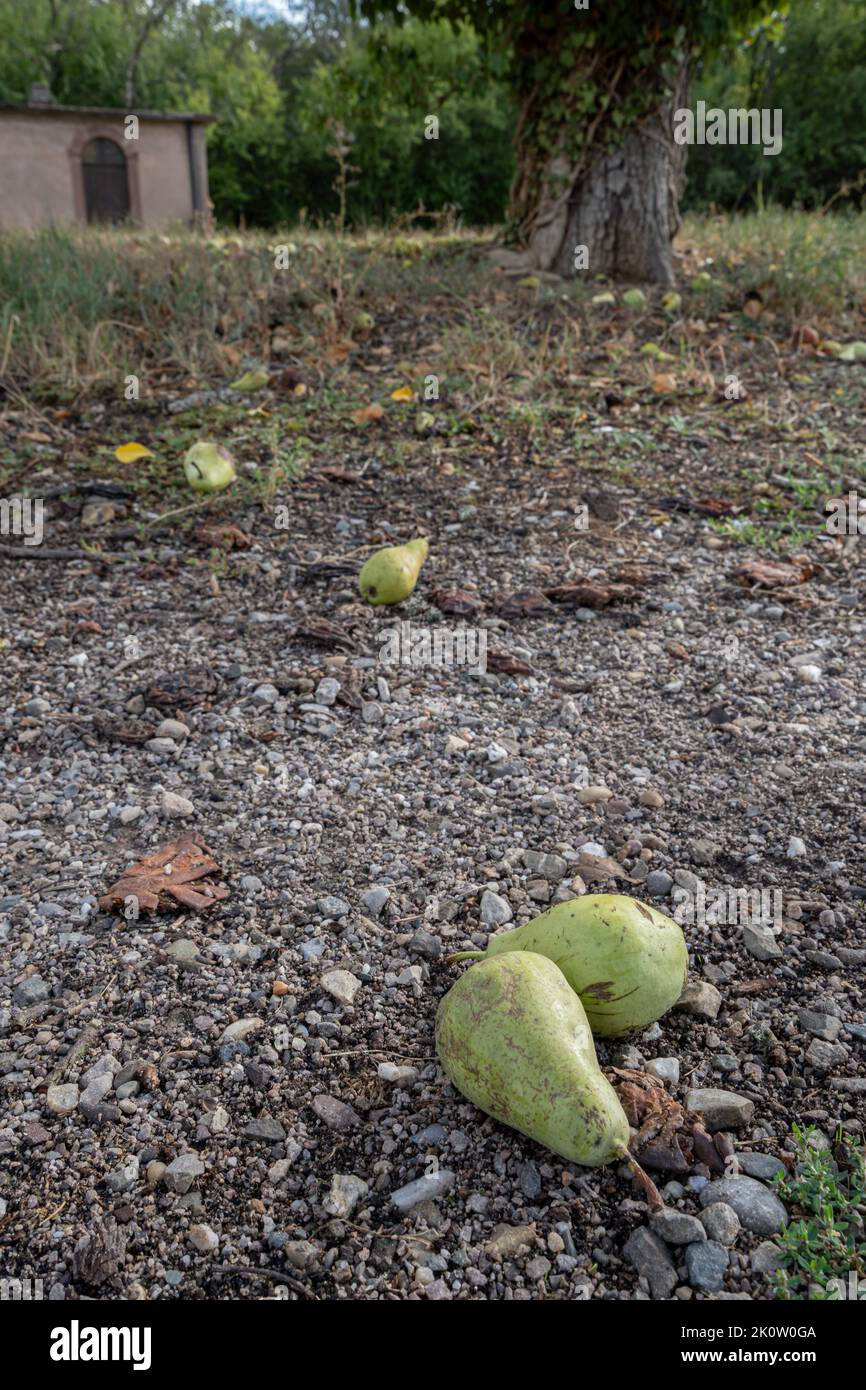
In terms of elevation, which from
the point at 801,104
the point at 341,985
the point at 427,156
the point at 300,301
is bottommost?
the point at 341,985

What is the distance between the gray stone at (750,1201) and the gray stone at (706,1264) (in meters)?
0.08

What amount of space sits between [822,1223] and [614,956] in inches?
20.5

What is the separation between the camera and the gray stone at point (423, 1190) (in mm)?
1689

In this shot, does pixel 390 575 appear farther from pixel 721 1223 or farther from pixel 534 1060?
pixel 721 1223

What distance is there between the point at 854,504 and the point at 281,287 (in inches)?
162

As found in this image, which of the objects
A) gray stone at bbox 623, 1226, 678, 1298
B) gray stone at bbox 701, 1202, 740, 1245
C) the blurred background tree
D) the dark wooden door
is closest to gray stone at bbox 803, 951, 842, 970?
gray stone at bbox 701, 1202, 740, 1245

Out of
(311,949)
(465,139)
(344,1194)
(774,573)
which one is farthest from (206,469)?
(465,139)

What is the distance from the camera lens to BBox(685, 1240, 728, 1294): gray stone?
155 centimetres

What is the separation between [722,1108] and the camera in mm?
1822

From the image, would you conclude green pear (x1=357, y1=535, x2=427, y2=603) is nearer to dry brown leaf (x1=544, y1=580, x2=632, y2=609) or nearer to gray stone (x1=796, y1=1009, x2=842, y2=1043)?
dry brown leaf (x1=544, y1=580, x2=632, y2=609)

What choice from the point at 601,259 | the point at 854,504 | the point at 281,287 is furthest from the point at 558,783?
the point at 601,259

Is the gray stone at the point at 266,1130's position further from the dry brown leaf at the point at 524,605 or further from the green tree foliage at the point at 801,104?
the green tree foliage at the point at 801,104

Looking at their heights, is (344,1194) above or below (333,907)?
below

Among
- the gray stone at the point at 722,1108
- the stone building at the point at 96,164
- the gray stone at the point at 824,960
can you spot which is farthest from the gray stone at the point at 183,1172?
the stone building at the point at 96,164
